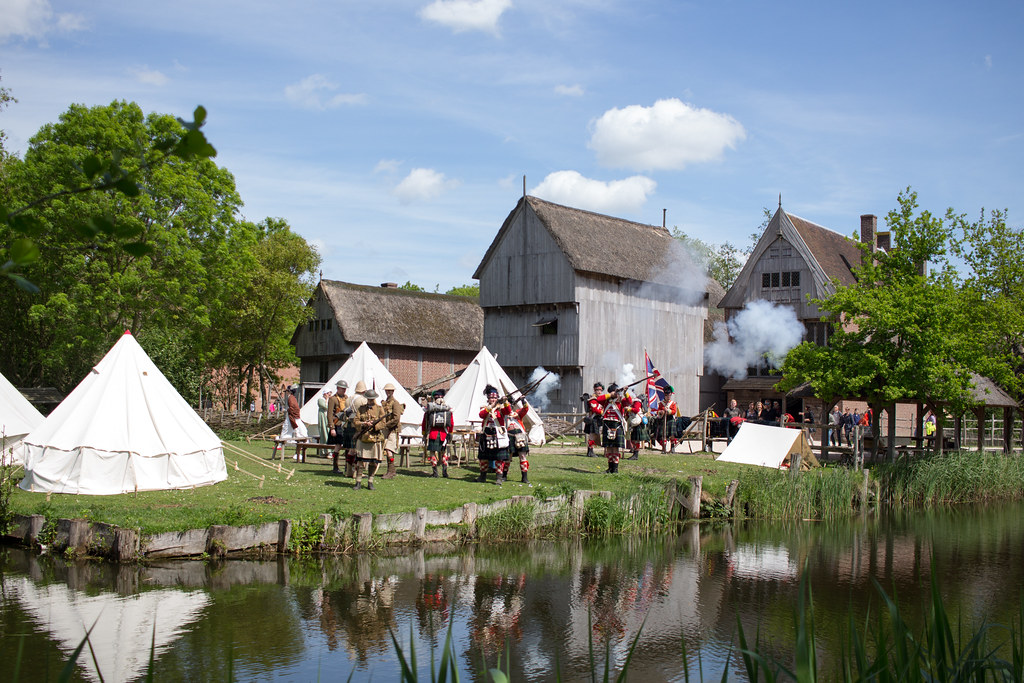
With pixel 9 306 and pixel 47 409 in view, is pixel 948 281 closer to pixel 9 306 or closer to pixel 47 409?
pixel 47 409

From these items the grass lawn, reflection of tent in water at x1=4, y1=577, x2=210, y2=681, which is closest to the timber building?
the grass lawn

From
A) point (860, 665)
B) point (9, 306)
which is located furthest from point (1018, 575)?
point (9, 306)

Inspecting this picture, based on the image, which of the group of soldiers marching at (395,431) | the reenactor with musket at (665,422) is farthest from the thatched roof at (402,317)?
the group of soldiers marching at (395,431)

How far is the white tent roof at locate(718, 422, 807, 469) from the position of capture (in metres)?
23.4

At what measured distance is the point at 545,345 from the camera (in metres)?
35.6

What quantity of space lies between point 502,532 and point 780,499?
24.8 ft

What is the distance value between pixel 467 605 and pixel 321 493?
5.23m

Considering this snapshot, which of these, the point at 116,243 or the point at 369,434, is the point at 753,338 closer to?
the point at 116,243

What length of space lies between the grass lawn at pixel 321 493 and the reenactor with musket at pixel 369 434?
47 cm

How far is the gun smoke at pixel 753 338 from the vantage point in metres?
35.9

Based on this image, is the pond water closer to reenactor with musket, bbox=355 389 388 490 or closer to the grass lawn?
the grass lawn

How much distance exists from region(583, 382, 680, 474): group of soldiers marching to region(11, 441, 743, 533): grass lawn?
27.8 inches

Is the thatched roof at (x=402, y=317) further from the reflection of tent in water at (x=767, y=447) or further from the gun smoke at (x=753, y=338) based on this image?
the reflection of tent in water at (x=767, y=447)

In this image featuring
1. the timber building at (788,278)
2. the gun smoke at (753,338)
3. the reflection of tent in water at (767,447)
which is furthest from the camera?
the timber building at (788,278)
